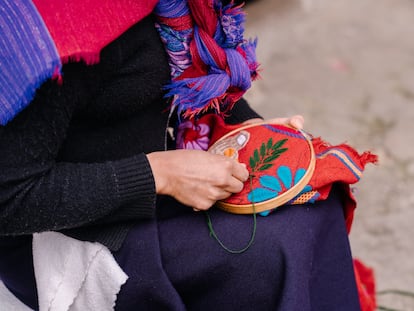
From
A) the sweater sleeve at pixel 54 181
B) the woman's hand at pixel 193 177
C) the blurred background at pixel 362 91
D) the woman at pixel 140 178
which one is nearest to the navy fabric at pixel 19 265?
the woman at pixel 140 178

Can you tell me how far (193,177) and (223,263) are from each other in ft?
0.45

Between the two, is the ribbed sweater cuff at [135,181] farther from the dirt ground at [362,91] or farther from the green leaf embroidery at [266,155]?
the dirt ground at [362,91]

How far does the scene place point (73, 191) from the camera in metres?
0.86

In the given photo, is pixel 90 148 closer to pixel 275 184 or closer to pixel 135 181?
pixel 135 181

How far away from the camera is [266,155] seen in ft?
3.32

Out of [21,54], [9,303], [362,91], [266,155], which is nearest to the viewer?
[21,54]

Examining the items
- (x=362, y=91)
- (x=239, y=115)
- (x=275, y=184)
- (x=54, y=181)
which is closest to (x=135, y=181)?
(x=54, y=181)

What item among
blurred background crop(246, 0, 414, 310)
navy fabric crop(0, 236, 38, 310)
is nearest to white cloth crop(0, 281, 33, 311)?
navy fabric crop(0, 236, 38, 310)

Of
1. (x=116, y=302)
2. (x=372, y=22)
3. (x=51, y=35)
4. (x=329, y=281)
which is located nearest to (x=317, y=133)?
(x=372, y=22)

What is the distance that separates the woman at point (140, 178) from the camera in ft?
2.64

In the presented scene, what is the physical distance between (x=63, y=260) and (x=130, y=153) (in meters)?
0.20

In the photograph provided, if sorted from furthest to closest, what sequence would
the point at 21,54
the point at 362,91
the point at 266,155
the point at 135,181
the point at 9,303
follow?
the point at 362,91
the point at 9,303
the point at 266,155
the point at 135,181
the point at 21,54

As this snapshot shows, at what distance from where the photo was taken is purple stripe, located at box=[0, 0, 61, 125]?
77 centimetres

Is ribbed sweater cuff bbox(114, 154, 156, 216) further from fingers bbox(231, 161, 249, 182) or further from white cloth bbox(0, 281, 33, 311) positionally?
white cloth bbox(0, 281, 33, 311)
